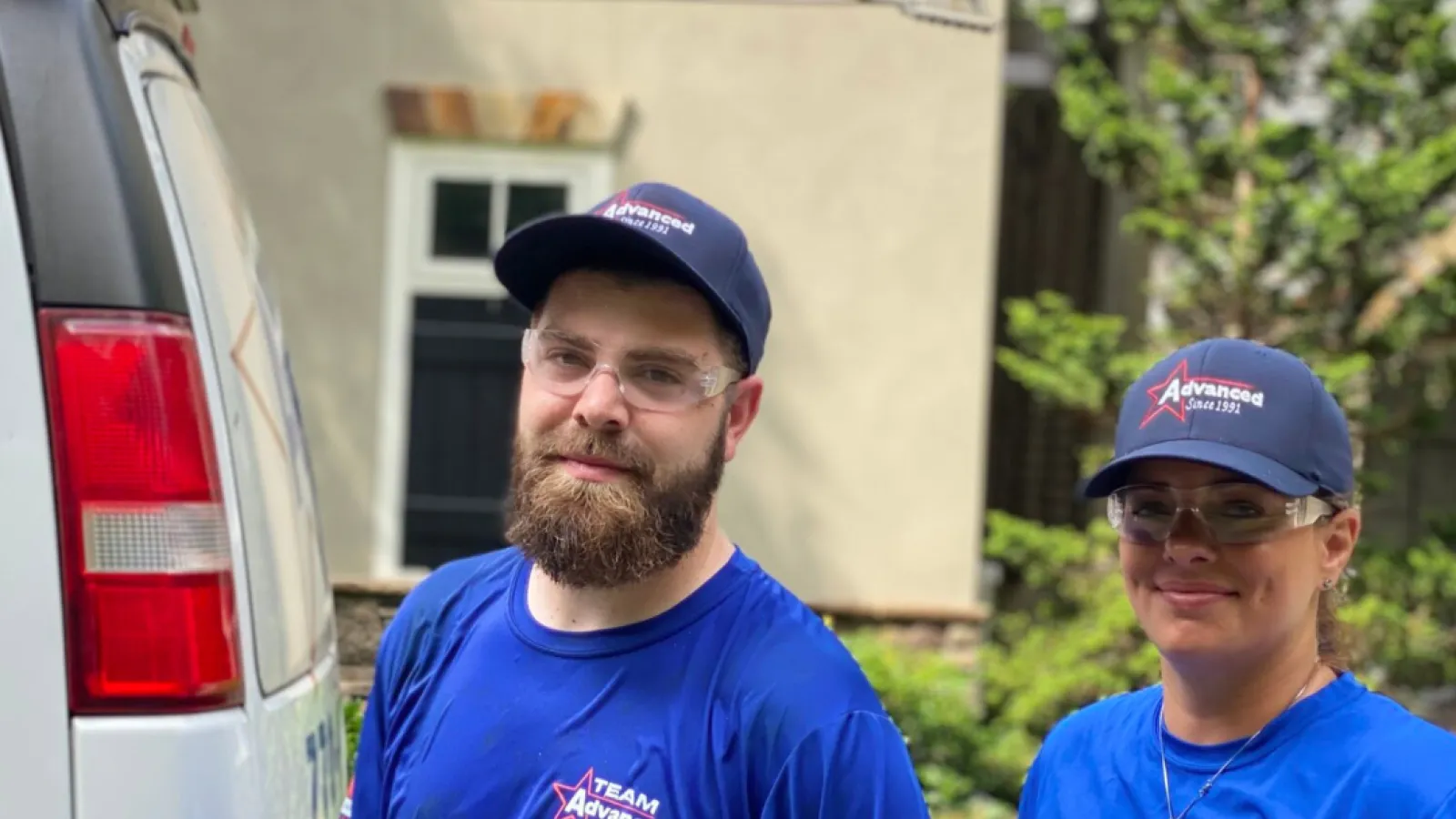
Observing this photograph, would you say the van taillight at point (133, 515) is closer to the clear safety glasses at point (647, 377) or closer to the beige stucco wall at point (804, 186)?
the clear safety glasses at point (647, 377)

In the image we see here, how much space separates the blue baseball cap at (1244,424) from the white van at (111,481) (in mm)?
1145

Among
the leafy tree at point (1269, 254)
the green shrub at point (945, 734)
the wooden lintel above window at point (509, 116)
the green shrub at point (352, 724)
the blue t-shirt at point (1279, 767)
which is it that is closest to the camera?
the blue t-shirt at point (1279, 767)

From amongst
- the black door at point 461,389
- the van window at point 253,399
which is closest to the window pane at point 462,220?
the black door at point 461,389

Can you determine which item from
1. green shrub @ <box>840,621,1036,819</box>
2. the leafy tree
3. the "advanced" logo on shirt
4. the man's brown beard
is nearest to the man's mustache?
the man's brown beard

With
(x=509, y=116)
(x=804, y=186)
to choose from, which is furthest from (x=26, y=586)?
(x=804, y=186)

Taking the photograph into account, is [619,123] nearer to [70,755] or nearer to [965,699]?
[965,699]

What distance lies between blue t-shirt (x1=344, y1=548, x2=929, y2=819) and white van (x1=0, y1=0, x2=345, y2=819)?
0.23 metres

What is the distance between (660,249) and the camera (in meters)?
1.89

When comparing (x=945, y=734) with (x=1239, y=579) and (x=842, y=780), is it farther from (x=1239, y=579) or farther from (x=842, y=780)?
(x=842, y=780)

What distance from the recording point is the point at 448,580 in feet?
7.18

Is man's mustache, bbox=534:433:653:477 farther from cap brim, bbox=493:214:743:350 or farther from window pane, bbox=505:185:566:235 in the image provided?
window pane, bbox=505:185:566:235

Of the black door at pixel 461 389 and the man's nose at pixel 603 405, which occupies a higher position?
the man's nose at pixel 603 405

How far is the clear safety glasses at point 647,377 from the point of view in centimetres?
192

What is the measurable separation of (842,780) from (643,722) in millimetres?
268
